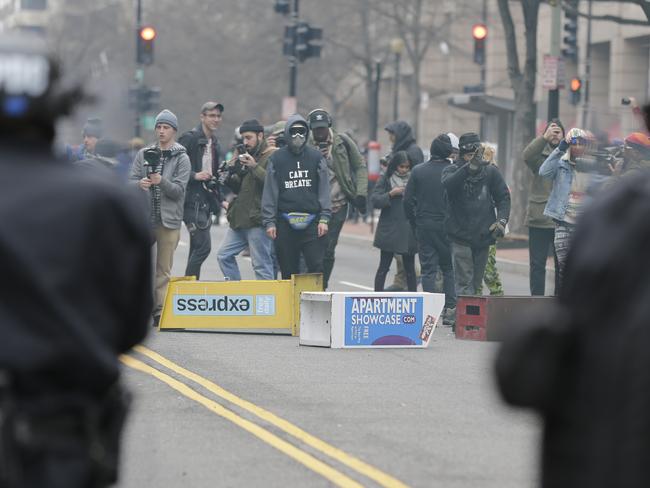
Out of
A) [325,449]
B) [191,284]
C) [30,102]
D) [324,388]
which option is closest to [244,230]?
[191,284]

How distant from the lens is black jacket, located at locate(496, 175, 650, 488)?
3.49 metres

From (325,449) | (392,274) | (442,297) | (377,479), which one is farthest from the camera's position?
(392,274)

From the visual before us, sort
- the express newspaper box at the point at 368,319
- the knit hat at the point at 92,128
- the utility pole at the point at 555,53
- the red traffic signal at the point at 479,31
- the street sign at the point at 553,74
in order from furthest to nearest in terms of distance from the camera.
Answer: the red traffic signal at the point at 479,31
the utility pole at the point at 555,53
the street sign at the point at 553,74
the knit hat at the point at 92,128
the express newspaper box at the point at 368,319

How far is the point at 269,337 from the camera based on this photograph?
14062 millimetres

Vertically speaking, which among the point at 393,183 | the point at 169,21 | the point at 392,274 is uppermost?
the point at 169,21

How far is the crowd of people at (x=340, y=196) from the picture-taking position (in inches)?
578

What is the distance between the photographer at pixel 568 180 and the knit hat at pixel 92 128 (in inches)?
225

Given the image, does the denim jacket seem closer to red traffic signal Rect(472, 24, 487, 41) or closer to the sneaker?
the sneaker

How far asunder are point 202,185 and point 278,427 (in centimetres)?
634

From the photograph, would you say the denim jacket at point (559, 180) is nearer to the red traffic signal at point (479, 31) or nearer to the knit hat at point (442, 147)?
the knit hat at point (442, 147)

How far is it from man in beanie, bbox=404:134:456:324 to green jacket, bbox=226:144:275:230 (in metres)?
1.49

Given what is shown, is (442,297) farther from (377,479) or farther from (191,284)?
(377,479)

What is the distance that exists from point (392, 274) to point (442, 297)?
31.3ft

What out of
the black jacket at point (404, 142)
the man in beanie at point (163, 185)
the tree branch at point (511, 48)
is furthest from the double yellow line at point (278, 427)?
the tree branch at point (511, 48)
